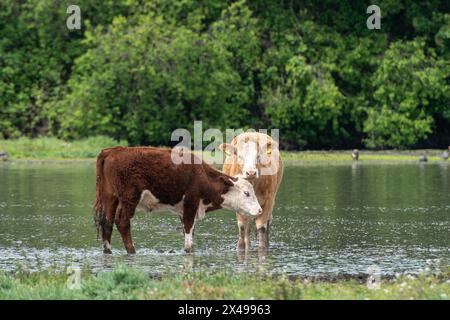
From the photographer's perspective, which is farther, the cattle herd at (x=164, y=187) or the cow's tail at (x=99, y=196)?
the cow's tail at (x=99, y=196)

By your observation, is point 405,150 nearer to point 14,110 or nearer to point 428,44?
point 428,44

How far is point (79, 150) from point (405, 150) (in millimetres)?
14297

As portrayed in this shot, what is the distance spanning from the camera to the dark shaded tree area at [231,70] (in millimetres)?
47562

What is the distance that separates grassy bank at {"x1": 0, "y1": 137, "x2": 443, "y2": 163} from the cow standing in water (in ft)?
79.9

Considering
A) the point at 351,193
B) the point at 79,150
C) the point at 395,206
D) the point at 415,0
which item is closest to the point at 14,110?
the point at 79,150

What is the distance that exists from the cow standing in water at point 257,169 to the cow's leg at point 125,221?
1.72 m

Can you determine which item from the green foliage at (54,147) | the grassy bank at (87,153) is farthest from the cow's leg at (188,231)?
the green foliage at (54,147)

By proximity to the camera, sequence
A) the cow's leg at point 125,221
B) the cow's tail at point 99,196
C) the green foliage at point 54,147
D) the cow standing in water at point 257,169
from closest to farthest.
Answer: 1. the cow's leg at point 125,221
2. the cow's tail at point 99,196
3. the cow standing in water at point 257,169
4. the green foliage at point 54,147

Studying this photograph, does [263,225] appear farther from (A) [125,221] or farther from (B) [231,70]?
(B) [231,70]

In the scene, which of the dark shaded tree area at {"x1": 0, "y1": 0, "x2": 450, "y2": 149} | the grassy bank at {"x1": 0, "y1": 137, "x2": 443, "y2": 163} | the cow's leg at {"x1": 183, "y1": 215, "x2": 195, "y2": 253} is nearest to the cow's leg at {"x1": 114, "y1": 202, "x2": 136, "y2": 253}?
the cow's leg at {"x1": 183, "y1": 215, "x2": 195, "y2": 253}

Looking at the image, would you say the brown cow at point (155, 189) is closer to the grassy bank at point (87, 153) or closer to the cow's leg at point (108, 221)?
the cow's leg at point (108, 221)

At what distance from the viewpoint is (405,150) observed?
1890 inches

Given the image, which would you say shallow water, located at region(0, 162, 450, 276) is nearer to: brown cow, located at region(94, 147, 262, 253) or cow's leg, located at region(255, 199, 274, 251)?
cow's leg, located at region(255, 199, 274, 251)
